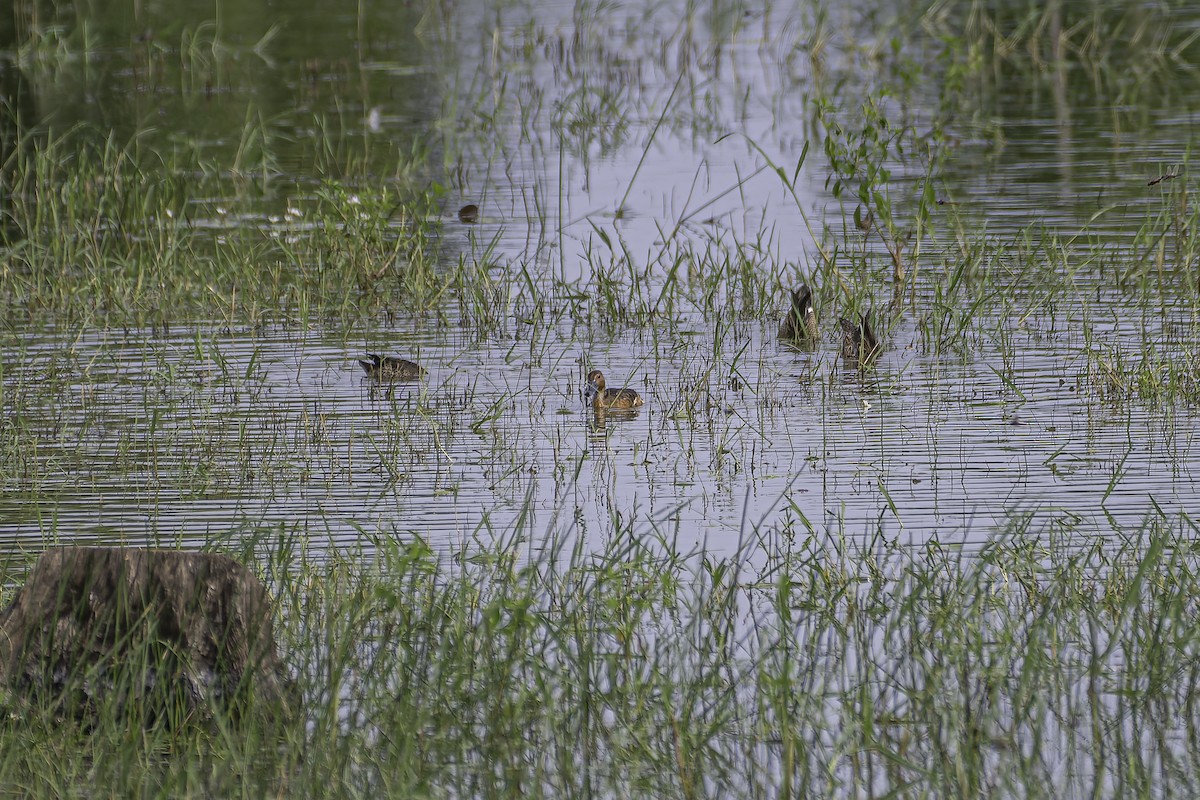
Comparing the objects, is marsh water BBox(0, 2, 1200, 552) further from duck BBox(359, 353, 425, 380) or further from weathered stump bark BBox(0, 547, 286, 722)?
weathered stump bark BBox(0, 547, 286, 722)

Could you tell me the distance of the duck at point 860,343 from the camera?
9.48 meters

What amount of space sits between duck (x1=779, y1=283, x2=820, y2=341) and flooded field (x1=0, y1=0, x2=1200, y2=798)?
142mm

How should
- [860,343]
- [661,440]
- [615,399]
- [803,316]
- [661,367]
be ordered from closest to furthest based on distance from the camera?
[661,440] < [615,399] < [860,343] < [661,367] < [803,316]

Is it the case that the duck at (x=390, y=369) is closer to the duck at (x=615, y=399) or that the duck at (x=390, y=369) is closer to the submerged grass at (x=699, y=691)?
the duck at (x=615, y=399)

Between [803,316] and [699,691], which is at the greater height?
[803,316]

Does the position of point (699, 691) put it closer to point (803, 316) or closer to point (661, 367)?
point (661, 367)

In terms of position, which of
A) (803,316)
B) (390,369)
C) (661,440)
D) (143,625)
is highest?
(803,316)

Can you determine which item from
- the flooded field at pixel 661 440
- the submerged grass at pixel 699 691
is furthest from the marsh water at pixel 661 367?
the submerged grass at pixel 699 691

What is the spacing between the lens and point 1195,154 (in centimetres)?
1509

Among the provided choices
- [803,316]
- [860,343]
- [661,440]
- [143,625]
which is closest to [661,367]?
[803,316]

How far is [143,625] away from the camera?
5.22m

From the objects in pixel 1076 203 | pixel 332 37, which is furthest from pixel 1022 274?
pixel 332 37

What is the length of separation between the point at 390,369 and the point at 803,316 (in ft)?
7.42

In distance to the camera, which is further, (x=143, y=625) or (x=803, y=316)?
(x=803, y=316)
